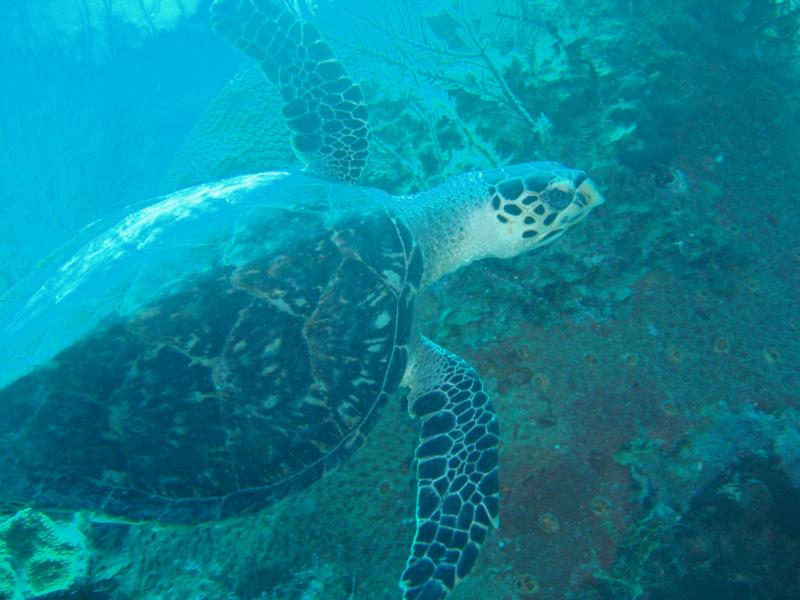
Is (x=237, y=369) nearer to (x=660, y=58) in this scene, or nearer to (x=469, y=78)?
(x=469, y=78)

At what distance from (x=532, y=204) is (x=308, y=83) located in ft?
8.95

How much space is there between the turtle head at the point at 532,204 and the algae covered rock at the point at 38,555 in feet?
12.0

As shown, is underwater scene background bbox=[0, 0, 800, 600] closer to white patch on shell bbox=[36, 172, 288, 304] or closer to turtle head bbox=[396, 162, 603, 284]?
turtle head bbox=[396, 162, 603, 284]

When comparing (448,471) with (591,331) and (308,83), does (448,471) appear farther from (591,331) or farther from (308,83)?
(308,83)

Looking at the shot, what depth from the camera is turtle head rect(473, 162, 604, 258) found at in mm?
3154

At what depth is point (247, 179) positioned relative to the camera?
3379 mm

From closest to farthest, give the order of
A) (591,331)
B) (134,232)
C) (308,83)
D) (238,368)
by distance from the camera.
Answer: (238,368), (134,232), (591,331), (308,83)

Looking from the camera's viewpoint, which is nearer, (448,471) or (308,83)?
Result: (448,471)

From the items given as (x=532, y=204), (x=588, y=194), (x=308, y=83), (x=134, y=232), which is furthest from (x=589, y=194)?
(x=134, y=232)

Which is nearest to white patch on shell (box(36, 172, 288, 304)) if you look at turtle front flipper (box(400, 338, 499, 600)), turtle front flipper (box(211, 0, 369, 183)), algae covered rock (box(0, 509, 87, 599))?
turtle front flipper (box(211, 0, 369, 183))

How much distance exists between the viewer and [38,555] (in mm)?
2441

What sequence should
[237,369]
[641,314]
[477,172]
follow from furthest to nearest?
[477,172] < [641,314] < [237,369]

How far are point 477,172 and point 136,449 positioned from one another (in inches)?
133

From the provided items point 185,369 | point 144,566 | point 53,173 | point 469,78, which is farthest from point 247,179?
point 53,173
